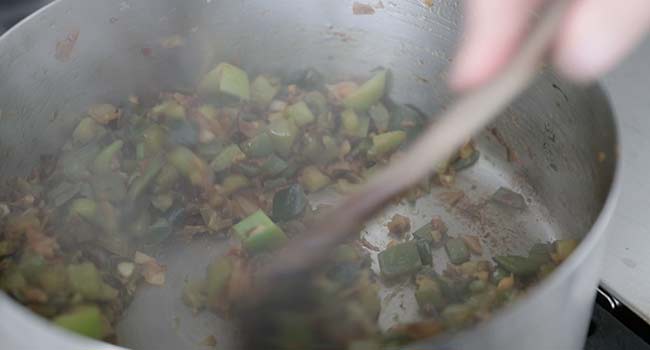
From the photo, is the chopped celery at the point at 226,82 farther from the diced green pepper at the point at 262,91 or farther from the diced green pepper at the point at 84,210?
the diced green pepper at the point at 84,210

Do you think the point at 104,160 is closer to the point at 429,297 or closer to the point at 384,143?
the point at 384,143

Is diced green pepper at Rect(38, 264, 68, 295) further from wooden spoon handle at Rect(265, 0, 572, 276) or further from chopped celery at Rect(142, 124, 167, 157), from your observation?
wooden spoon handle at Rect(265, 0, 572, 276)

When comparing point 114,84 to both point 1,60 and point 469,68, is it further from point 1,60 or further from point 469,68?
point 469,68

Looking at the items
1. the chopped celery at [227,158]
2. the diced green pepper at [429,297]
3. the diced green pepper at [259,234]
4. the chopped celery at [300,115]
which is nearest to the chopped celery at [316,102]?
the chopped celery at [300,115]

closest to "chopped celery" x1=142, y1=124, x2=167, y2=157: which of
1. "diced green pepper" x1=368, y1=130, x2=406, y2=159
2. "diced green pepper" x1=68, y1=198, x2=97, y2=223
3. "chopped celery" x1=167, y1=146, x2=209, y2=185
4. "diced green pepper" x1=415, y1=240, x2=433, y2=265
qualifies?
"chopped celery" x1=167, y1=146, x2=209, y2=185

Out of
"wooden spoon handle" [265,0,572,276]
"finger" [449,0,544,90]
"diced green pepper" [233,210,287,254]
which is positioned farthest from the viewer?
"diced green pepper" [233,210,287,254]

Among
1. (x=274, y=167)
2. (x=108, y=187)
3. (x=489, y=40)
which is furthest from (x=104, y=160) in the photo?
(x=489, y=40)
